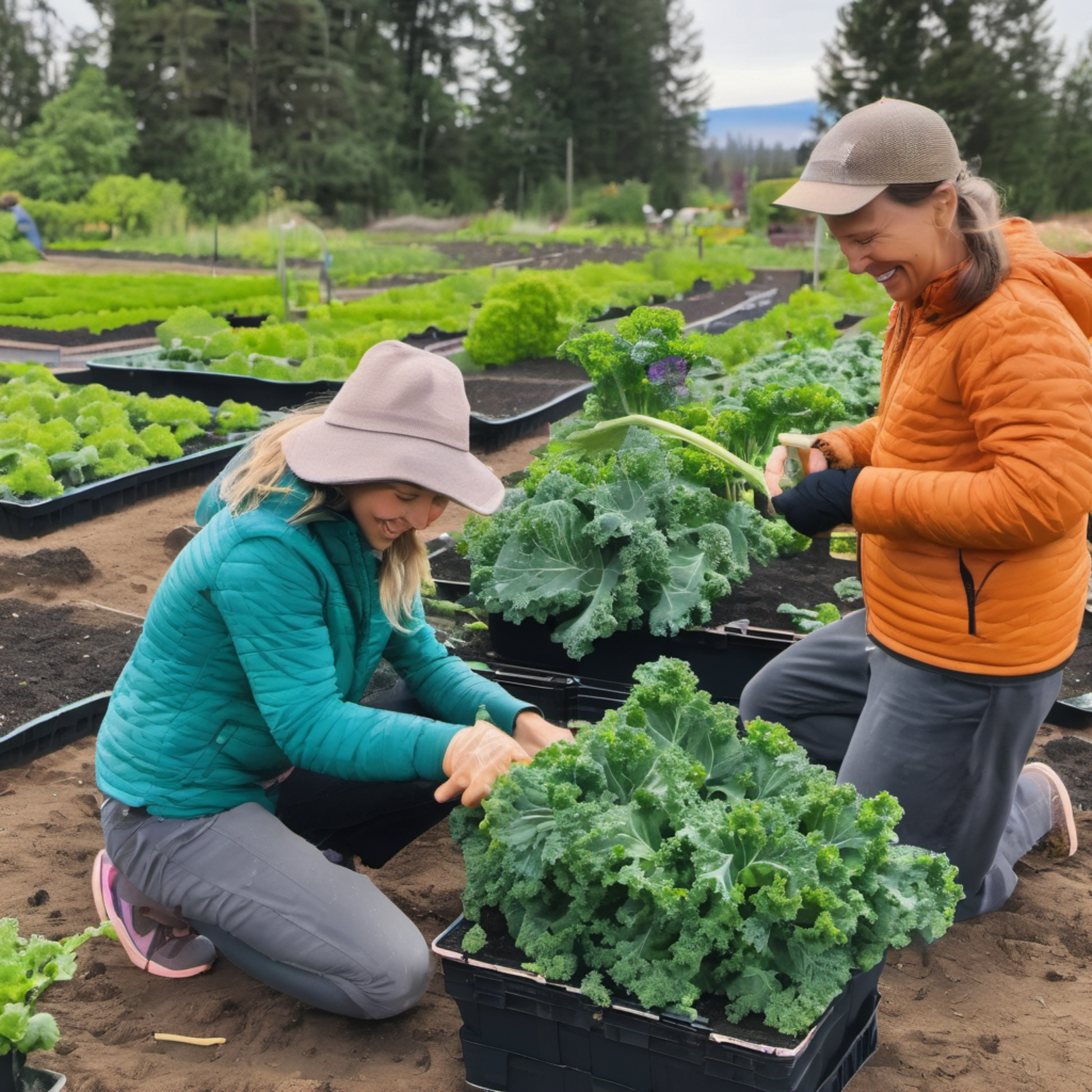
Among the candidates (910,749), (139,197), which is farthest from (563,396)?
(139,197)

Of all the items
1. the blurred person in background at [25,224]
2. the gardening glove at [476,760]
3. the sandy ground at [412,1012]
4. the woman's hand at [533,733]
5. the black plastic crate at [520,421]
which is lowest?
the sandy ground at [412,1012]

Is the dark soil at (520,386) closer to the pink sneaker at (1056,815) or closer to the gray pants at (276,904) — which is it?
the pink sneaker at (1056,815)

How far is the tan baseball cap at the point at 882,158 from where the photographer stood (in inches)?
94.5

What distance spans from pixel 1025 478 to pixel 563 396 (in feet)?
23.3

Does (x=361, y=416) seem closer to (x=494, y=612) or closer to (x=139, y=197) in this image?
(x=494, y=612)

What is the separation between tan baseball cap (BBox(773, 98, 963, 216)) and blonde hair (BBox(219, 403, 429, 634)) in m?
1.14

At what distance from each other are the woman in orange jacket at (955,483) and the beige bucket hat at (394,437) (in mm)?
780

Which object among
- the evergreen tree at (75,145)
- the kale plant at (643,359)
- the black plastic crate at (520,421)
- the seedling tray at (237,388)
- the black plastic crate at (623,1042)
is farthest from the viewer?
the evergreen tree at (75,145)

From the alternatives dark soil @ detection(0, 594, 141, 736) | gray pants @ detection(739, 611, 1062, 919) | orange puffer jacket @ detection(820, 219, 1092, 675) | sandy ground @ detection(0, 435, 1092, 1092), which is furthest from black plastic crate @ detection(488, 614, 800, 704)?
A: dark soil @ detection(0, 594, 141, 736)

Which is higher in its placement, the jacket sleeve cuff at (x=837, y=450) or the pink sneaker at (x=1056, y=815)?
the jacket sleeve cuff at (x=837, y=450)

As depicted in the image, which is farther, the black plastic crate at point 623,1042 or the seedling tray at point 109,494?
the seedling tray at point 109,494

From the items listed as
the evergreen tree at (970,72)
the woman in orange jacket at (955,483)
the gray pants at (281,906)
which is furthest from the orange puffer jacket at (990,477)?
the evergreen tree at (970,72)

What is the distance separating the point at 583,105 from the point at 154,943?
5693 centimetres

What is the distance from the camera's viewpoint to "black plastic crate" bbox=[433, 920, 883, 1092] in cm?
208
